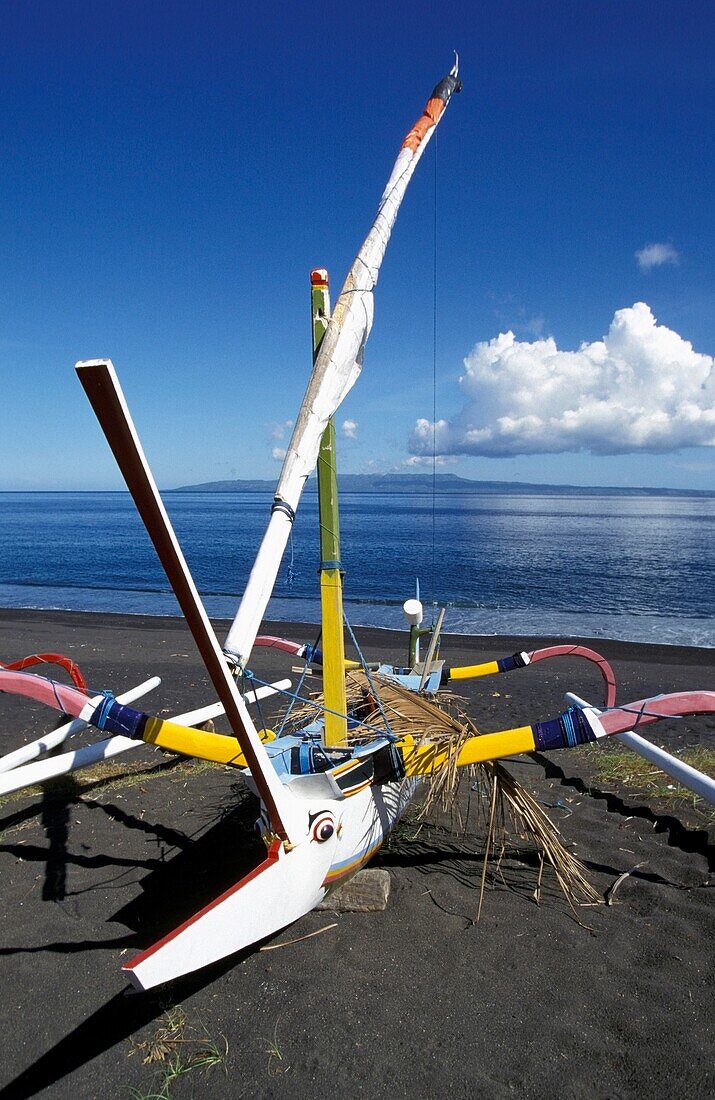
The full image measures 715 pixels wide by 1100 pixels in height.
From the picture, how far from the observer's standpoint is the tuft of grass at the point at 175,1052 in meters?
3.17

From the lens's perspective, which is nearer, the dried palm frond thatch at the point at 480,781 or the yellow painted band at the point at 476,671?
the dried palm frond thatch at the point at 480,781

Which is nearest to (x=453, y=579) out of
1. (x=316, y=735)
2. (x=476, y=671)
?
(x=476, y=671)

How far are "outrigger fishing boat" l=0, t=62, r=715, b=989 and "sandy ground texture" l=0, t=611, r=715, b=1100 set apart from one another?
0.58 metres

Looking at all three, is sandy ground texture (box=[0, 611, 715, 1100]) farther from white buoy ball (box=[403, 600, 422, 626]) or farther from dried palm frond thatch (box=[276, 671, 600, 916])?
white buoy ball (box=[403, 600, 422, 626])

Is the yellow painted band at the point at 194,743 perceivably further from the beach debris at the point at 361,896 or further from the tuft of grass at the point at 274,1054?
the tuft of grass at the point at 274,1054

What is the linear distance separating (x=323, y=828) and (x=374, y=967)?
39.9 inches

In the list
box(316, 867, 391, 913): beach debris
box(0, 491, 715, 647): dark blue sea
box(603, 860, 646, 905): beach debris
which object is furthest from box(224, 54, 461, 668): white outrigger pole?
box(0, 491, 715, 647): dark blue sea

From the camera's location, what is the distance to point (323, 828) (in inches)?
142

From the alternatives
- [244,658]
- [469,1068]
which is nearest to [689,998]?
[469,1068]

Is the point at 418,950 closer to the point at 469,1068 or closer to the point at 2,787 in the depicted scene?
the point at 469,1068

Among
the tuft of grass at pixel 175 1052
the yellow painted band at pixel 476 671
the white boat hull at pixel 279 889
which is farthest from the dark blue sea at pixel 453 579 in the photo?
the tuft of grass at pixel 175 1052

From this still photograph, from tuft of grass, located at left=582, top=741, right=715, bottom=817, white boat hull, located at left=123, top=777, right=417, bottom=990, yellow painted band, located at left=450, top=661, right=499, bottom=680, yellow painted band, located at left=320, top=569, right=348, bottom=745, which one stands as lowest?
tuft of grass, located at left=582, top=741, right=715, bottom=817

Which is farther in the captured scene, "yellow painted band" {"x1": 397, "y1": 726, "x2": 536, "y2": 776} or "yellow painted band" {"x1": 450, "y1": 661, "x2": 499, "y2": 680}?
"yellow painted band" {"x1": 450, "y1": 661, "x2": 499, "y2": 680}

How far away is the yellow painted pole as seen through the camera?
4.52 m
